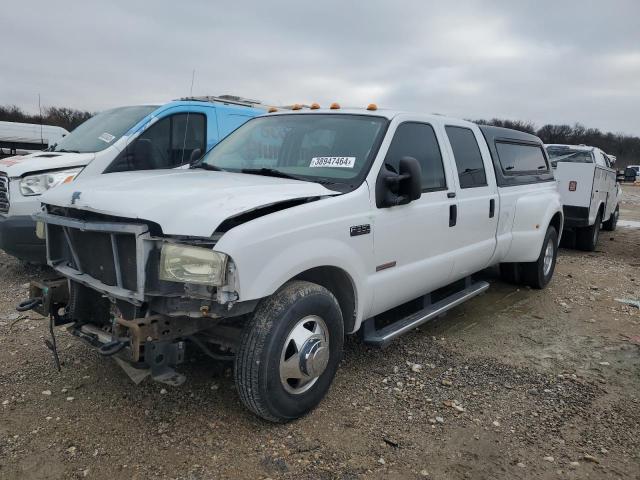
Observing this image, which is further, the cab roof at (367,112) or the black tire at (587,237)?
the black tire at (587,237)

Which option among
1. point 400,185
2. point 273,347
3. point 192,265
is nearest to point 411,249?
point 400,185

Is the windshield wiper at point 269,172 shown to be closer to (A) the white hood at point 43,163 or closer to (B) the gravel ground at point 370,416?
(B) the gravel ground at point 370,416

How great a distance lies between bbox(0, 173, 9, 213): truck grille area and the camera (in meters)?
5.51

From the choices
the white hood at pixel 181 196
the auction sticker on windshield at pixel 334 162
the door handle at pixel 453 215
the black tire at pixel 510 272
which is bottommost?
the black tire at pixel 510 272

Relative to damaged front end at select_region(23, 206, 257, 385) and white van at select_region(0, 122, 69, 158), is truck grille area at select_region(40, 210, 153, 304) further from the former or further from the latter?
white van at select_region(0, 122, 69, 158)

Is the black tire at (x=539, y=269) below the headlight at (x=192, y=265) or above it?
below

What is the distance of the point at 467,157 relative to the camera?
4.82 m

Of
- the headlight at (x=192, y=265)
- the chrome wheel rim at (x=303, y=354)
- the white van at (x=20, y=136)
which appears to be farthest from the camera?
the white van at (x=20, y=136)

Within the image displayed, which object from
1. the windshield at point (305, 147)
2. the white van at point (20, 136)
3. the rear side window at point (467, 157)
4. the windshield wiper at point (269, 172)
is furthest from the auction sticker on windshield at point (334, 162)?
the white van at point (20, 136)

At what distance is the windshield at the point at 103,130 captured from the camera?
6199 millimetres

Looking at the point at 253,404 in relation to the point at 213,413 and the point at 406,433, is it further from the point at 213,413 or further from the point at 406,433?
the point at 406,433

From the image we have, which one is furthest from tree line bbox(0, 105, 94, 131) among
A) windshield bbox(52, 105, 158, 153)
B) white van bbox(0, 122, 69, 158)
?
windshield bbox(52, 105, 158, 153)

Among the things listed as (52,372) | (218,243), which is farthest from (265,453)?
(52,372)

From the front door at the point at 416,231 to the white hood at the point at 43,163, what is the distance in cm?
372
